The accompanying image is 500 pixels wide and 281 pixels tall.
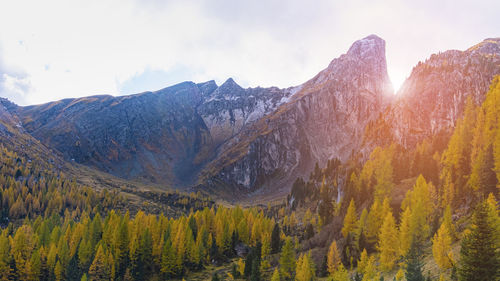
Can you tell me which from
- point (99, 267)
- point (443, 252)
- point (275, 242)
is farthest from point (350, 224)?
point (99, 267)

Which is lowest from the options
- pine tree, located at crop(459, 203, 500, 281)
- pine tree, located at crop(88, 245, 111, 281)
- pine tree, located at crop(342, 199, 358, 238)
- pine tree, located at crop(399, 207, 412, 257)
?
pine tree, located at crop(88, 245, 111, 281)

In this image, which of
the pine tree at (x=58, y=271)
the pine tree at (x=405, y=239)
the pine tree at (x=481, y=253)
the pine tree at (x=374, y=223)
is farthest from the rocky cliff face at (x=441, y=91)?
the pine tree at (x=58, y=271)

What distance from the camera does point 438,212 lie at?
67625mm

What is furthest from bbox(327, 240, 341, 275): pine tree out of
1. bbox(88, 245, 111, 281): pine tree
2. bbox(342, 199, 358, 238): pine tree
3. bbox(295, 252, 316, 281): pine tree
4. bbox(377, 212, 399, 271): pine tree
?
bbox(88, 245, 111, 281): pine tree

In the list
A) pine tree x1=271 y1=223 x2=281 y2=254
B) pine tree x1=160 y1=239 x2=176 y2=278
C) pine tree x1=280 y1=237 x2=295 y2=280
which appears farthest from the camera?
pine tree x1=271 y1=223 x2=281 y2=254

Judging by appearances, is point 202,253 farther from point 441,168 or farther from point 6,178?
point 6,178

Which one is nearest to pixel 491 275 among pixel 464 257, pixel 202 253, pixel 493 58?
pixel 464 257

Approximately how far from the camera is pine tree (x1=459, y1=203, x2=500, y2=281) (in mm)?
29128

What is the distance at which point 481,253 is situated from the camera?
1167 inches

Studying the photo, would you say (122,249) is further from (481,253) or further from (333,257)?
(481,253)

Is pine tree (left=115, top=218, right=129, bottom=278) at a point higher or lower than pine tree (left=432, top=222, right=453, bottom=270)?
lower

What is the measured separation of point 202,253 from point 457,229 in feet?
228

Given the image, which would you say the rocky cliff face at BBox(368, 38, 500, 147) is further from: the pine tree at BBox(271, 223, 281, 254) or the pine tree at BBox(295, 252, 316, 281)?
the pine tree at BBox(295, 252, 316, 281)

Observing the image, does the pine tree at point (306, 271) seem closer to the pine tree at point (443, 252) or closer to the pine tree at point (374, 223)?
the pine tree at point (374, 223)
